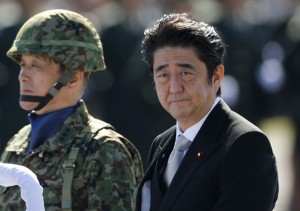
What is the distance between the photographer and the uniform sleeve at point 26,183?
3.95 metres

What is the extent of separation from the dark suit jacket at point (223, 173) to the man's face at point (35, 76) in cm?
112

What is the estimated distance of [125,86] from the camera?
35.2 feet

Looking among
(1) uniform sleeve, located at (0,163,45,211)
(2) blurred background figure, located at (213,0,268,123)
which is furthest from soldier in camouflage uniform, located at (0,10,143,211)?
(2) blurred background figure, located at (213,0,268,123)

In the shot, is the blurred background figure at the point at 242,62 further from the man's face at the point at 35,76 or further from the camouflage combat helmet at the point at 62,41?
the man's face at the point at 35,76

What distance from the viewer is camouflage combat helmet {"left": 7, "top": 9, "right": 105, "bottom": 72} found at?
238 inches

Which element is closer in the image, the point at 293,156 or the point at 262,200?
the point at 262,200

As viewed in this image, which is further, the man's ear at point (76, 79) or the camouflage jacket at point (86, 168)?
the man's ear at point (76, 79)

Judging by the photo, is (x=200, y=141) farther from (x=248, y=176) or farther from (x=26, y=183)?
(x=26, y=183)

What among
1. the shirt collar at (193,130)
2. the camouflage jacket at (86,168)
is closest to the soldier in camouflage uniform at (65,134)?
the camouflage jacket at (86,168)

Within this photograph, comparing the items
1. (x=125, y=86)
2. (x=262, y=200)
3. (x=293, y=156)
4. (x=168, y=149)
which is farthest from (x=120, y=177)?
(x=125, y=86)

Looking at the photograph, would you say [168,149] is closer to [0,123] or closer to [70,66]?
[70,66]

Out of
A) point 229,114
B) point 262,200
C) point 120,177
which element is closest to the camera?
point 262,200

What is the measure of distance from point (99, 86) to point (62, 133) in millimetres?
4861

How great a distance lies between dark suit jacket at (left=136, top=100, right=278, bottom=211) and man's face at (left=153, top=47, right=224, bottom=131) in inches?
3.5
